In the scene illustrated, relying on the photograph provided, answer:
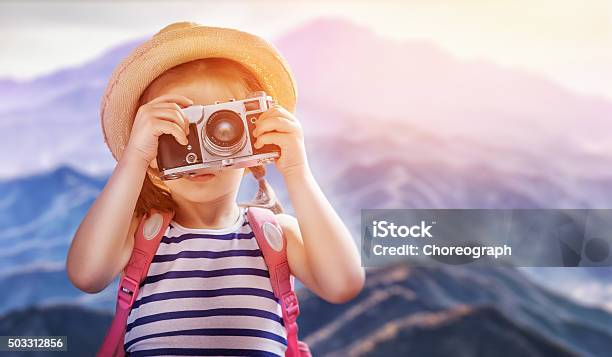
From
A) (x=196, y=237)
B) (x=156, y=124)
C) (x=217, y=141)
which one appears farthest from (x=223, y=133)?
(x=196, y=237)

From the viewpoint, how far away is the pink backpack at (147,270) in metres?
1.47

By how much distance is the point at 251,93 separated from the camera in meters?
1.56

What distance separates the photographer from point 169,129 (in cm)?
142

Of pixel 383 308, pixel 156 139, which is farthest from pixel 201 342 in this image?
pixel 383 308

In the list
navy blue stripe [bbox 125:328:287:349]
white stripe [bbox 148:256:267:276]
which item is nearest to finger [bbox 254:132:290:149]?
white stripe [bbox 148:256:267:276]

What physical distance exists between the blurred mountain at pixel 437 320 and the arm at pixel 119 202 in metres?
0.69

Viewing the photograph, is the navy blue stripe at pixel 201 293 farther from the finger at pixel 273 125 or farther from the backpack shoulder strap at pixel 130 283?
the finger at pixel 273 125

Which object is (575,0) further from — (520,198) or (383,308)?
(383,308)

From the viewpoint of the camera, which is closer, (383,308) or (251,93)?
(251,93)

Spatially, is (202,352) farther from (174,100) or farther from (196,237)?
(174,100)

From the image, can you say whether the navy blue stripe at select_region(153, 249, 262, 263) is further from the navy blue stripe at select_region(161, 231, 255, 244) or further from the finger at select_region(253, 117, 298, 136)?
the finger at select_region(253, 117, 298, 136)

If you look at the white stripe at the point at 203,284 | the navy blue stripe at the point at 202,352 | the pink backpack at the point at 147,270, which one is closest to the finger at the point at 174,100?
the pink backpack at the point at 147,270

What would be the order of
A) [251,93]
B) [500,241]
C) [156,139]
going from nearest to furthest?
[156,139] → [251,93] → [500,241]

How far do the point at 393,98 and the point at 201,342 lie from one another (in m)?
0.95
